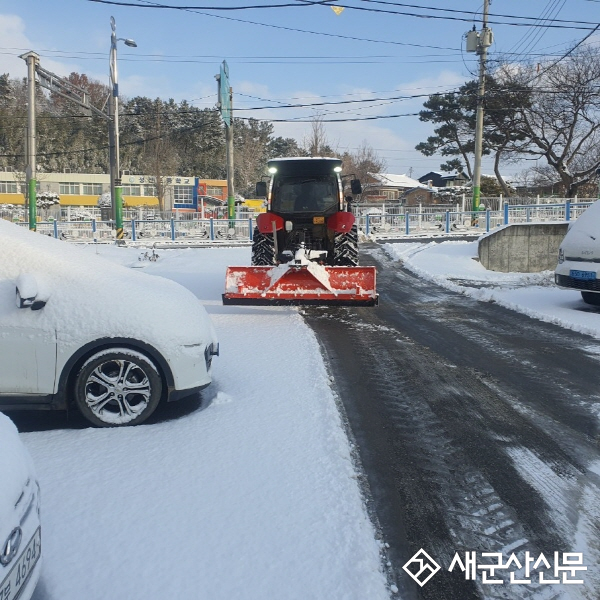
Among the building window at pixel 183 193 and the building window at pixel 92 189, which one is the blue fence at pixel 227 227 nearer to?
the building window at pixel 183 193

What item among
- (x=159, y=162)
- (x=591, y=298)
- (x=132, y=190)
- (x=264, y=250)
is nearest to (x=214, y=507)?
(x=264, y=250)

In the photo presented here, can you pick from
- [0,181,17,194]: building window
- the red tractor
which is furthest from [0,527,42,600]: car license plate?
[0,181,17,194]: building window

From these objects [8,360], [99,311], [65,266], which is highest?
[65,266]

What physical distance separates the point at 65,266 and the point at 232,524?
8.53 feet

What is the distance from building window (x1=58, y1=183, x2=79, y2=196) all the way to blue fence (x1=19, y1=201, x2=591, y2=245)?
4773 centimetres

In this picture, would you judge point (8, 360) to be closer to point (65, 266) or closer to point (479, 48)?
point (65, 266)

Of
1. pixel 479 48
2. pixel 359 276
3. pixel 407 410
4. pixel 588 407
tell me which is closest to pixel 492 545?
pixel 407 410

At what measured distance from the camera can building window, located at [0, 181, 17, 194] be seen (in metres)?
75.2

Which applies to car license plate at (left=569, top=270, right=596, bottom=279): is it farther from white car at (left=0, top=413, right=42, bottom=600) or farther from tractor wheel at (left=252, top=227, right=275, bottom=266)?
white car at (left=0, top=413, right=42, bottom=600)

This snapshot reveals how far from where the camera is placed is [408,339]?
25.9 ft

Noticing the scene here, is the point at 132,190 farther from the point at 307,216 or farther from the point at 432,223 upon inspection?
the point at 307,216

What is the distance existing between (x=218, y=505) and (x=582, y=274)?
27.8 feet

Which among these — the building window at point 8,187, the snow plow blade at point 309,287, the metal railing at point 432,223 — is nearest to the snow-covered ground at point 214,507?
the snow plow blade at point 309,287

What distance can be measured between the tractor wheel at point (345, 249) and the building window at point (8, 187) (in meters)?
76.1
